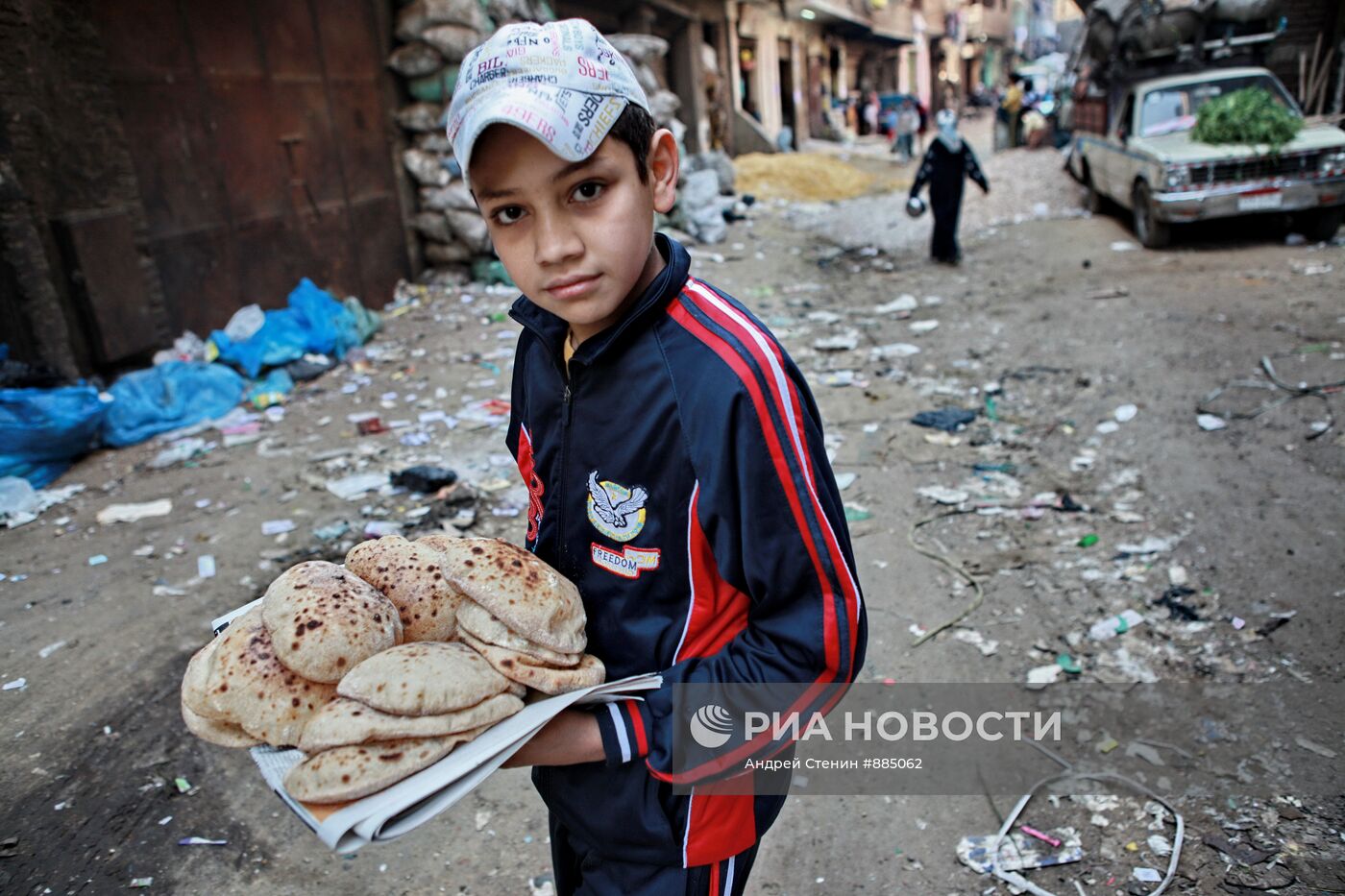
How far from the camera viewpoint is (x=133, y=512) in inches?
189

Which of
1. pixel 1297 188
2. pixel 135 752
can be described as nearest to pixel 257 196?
pixel 135 752

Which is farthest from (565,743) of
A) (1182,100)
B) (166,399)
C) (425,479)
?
(1182,100)

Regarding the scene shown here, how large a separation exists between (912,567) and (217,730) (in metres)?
3.51

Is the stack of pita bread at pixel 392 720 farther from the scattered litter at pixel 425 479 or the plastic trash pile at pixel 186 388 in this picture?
the plastic trash pile at pixel 186 388

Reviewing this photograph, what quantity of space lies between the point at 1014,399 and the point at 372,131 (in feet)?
24.3

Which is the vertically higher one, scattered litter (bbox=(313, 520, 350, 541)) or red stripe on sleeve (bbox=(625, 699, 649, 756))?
red stripe on sleeve (bbox=(625, 699, 649, 756))

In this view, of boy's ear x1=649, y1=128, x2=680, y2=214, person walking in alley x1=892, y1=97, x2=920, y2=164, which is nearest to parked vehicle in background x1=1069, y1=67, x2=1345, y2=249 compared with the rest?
boy's ear x1=649, y1=128, x2=680, y2=214

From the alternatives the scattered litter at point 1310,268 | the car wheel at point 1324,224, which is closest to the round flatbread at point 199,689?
the scattered litter at point 1310,268

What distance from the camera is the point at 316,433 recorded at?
5.95 m

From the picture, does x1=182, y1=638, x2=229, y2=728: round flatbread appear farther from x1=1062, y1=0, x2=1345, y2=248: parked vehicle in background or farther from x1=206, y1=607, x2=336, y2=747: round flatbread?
x1=1062, y1=0, x2=1345, y2=248: parked vehicle in background

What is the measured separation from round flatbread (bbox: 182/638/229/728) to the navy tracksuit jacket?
497 millimetres

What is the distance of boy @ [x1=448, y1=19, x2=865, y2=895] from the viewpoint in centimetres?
110

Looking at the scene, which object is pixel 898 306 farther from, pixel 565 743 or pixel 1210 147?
pixel 565 743

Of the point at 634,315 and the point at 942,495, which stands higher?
the point at 634,315
